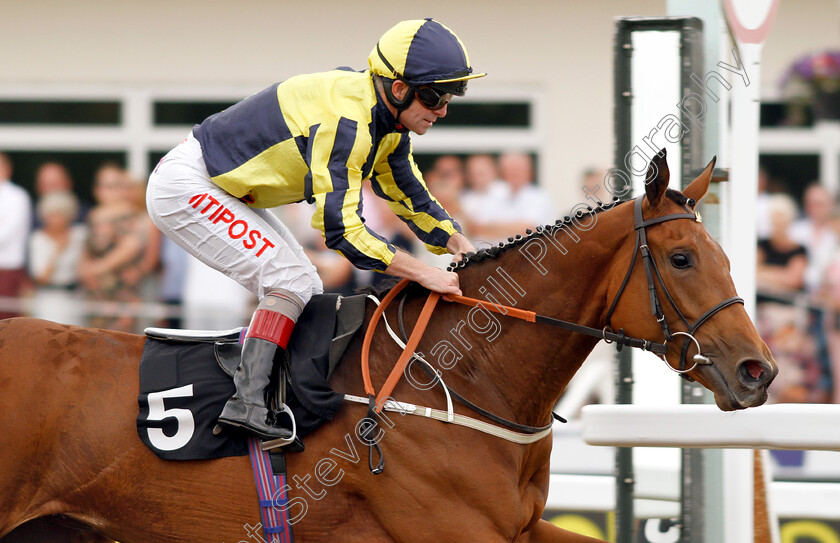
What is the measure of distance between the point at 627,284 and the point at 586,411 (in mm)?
457

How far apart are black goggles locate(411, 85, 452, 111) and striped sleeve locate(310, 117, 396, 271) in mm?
237

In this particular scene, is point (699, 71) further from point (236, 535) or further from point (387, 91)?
point (236, 535)

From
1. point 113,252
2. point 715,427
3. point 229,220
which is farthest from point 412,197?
point 113,252

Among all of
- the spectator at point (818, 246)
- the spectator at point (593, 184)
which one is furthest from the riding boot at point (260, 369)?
the spectator at point (818, 246)

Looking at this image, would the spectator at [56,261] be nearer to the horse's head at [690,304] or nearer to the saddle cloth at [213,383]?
the saddle cloth at [213,383]

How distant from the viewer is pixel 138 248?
7078mm

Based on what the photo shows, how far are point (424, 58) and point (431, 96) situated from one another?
13 centimetres

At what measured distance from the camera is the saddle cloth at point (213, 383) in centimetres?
321

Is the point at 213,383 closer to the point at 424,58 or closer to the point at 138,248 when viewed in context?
the point at 424,58

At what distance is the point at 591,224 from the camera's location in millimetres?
3232

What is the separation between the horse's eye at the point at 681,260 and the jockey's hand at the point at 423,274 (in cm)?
70

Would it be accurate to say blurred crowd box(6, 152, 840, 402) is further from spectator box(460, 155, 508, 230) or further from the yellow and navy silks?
the yellow and navy silks

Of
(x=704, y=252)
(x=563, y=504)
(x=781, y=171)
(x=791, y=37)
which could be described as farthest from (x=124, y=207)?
(x=791, y=37)

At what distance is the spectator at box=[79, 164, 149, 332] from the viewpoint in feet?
23.2
